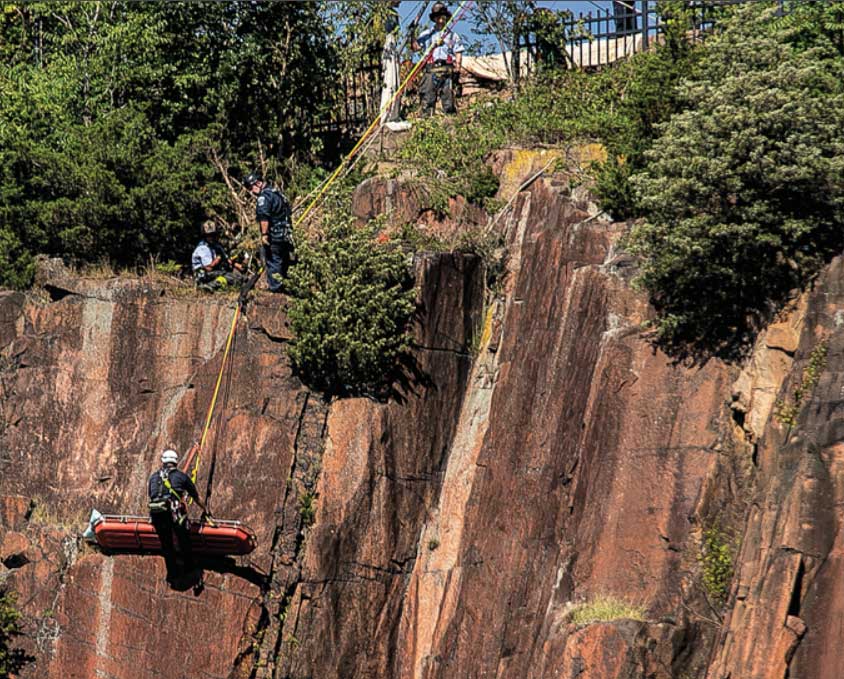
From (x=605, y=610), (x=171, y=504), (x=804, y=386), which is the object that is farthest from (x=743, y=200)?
(x=171, y=504)

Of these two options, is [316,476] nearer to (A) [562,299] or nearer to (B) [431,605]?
(B) [431,605]

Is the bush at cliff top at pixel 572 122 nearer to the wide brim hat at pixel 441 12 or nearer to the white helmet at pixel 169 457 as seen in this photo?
the wide brim hat at pixel 441 12

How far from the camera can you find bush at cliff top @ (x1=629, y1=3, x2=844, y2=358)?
2323 centimetres

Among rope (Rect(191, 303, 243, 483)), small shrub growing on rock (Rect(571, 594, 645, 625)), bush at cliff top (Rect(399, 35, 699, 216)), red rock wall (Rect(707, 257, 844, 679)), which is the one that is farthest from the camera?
bush at cliff top (Rect(399, 35, 699, 216))

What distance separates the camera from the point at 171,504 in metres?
24.4

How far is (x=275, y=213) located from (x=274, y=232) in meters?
0.28

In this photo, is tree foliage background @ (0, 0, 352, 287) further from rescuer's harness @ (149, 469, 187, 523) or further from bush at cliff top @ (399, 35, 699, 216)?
rescuer's harness @ (149, 469, 187, 523)

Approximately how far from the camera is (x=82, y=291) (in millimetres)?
28312

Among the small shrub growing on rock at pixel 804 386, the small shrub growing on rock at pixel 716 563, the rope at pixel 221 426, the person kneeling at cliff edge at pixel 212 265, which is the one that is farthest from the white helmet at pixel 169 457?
the small shrub growing on rock at pixel 804 386

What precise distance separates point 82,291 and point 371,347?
497 centimetres

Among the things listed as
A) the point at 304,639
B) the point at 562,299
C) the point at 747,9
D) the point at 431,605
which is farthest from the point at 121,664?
the point at 747,9

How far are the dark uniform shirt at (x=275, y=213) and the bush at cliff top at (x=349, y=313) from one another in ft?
2.39

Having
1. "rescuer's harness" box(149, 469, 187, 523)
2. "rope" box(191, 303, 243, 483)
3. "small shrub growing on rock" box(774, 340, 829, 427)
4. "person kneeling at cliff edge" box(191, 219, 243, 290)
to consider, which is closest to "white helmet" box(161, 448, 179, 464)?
"rescuer's harness" box(149, 469, 187, 523)

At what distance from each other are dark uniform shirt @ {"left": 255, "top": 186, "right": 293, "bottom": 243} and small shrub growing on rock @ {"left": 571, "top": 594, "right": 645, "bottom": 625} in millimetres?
7588
